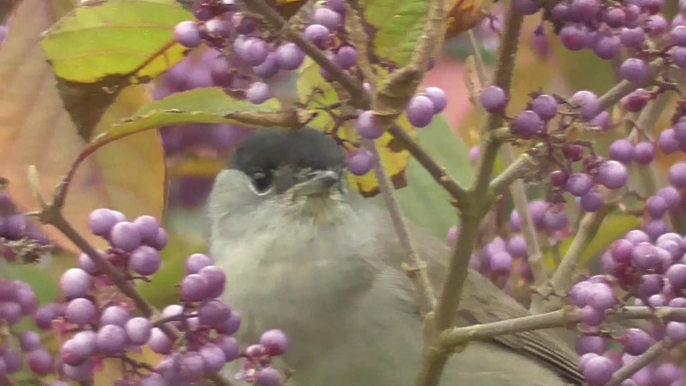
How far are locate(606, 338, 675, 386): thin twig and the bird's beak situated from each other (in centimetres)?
80

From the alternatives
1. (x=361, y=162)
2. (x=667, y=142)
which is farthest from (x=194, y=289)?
(x=667, y=142)

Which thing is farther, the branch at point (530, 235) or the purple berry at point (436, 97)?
the branch at point (530, 235)

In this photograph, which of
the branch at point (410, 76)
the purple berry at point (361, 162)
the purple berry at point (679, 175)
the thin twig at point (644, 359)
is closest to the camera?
the branch at point (410, 76)

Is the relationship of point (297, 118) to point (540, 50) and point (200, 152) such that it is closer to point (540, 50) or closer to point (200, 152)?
point (200, 152)

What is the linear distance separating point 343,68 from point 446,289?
0.31 metres

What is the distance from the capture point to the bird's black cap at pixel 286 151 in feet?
6.34

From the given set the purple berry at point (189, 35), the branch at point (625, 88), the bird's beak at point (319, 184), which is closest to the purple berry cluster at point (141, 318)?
the purple berry at point (189, 35)

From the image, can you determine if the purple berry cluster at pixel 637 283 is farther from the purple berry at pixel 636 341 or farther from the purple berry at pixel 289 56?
the purple berry at pixel 289 56

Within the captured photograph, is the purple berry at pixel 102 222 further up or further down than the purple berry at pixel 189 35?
further down

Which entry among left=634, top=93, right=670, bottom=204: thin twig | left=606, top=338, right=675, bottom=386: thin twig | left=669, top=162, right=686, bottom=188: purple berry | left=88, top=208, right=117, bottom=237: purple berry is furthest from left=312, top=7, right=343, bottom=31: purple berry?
left=669, top=162, right=686, bottom=188: purple berry

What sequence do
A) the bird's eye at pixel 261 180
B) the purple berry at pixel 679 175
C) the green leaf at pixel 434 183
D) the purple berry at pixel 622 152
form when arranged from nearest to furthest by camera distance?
1. the purple berry at pixel 622 152
2. the purple berry at pixel 679 175
3. the bird's eye at pixel 261 180
4. the green leaf at pixel 434 183

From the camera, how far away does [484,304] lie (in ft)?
7.16

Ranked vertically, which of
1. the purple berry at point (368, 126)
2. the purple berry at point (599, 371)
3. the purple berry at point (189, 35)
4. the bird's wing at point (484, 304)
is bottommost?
the bird's wing at point (484, 304)

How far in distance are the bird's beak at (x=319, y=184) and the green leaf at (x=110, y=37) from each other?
28.2 inches
